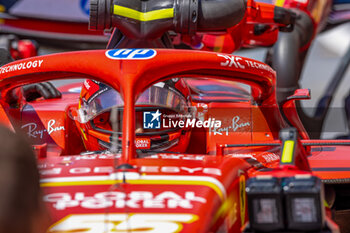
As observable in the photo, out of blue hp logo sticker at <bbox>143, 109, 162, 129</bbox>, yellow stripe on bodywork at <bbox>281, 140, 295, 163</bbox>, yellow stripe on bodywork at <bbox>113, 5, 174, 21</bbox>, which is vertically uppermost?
yellow stripe on bodywork at <bbox>113, 5, 174, 21</bbox>

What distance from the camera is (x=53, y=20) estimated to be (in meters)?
10.2

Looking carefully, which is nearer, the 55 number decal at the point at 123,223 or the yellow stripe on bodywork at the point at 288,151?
the 55 number decal at the point at 123,223

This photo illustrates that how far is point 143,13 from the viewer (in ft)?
9.30

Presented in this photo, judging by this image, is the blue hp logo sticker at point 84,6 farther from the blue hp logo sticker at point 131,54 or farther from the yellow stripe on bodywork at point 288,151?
the yellow stripe on bodywork at point 288,151

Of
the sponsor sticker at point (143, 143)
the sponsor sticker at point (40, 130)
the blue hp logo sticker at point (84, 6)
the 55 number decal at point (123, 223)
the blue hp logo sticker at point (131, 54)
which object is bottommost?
the blue hp logo sticker at point (84, 6)

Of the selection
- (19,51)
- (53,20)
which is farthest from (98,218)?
(53,20)

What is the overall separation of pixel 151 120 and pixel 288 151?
83 centimetres

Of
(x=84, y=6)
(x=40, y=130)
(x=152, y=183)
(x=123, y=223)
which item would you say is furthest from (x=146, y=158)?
(x=84, y=6)

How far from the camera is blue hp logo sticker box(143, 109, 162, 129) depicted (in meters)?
2.48

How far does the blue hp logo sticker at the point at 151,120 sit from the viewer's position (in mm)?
2482

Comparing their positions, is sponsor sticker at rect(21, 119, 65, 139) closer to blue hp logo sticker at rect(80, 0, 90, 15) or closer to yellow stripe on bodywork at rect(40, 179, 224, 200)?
yellow stripe on bodywork at rect(40, 179, 224, 200)

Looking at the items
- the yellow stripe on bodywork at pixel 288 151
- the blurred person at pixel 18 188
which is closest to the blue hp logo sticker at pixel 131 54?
the yellow stripe on bodywork at pixel 288 151

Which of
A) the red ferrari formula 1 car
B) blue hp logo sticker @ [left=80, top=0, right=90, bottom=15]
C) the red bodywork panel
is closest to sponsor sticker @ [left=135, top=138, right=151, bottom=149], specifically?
the red ferrari formula 1 car

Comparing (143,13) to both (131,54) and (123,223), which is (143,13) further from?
(123,223)
